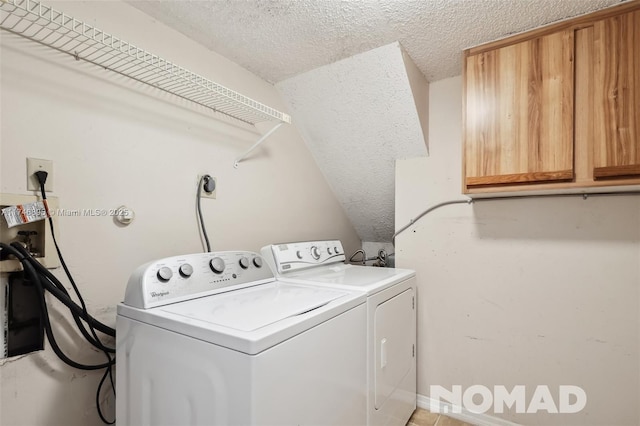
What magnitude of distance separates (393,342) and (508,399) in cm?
88

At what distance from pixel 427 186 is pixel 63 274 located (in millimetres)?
1970

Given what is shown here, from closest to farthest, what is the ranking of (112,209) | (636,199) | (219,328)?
(219,328) < (112,209) < (636,199)

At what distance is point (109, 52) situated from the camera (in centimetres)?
118

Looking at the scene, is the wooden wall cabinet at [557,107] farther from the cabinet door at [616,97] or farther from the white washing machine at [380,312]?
the white washing machine at [380,312]

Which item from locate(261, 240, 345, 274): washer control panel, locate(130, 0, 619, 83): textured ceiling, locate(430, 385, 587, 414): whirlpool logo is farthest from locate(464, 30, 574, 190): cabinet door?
locate(430, 385, 587, 414): whirlpool logo

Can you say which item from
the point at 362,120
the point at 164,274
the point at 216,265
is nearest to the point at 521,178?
the point at 362,120

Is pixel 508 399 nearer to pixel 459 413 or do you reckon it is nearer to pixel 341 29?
pixel 459 413

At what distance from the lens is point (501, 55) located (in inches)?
62.6

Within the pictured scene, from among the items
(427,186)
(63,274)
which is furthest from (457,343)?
(63,274)

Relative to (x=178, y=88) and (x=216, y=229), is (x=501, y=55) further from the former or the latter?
(x=216, y=229)

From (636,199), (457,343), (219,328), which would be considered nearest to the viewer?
(219,328)

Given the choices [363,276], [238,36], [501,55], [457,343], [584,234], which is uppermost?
[238,36]

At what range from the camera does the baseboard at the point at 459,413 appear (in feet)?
6.17

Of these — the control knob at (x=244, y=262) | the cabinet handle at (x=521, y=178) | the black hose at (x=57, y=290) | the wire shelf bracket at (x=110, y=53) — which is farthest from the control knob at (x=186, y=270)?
the cabinet handle at (x=521, y=178)
